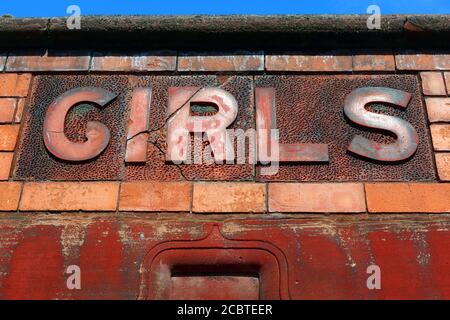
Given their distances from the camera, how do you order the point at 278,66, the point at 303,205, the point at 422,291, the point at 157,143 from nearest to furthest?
the point at 422,291, the point at 303,205, the point at 157,143, the point at 278,66

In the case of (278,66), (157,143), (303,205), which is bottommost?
(303,205)

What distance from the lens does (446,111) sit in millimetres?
2721

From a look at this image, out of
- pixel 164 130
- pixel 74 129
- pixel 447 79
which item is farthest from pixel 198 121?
pixel 447 79

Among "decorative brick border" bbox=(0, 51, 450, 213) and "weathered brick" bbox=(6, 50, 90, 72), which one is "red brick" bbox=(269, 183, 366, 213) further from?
"weathered brick" bbox=(6, 50, 90, 72)

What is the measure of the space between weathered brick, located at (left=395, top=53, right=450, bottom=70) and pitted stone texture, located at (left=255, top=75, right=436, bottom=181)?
0.22 ft

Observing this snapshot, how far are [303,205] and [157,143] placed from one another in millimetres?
777

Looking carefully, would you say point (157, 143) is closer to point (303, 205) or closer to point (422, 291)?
point (303, 205)

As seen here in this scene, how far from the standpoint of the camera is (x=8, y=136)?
2.73m

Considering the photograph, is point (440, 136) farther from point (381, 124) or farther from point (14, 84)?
point (14, 84)

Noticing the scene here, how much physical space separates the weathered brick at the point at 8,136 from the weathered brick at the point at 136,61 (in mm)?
520

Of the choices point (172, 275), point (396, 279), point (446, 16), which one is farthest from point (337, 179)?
point (446, 16)

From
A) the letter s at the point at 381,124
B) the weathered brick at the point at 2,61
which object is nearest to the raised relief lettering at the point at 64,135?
the weathered brick at the point at 2,61

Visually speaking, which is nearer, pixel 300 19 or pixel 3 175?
pixel 3 175

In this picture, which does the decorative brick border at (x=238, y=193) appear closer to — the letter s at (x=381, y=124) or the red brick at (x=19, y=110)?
the red brick at (x=19, y=110)
